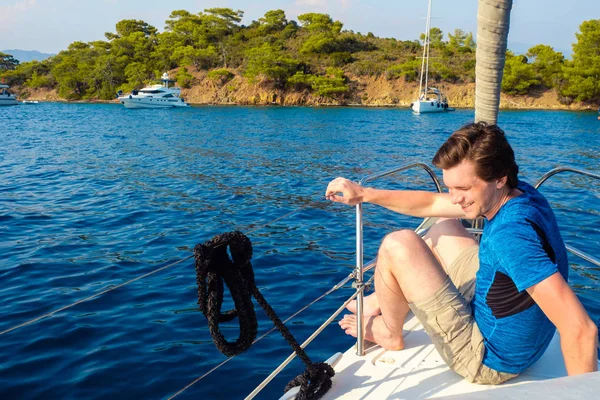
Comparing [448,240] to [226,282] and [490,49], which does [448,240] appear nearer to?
[226,282]

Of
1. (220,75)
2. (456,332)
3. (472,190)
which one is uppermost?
(220,75)

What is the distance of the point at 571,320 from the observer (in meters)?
1.69

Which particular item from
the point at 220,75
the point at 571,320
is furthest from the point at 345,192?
the point at 220,75

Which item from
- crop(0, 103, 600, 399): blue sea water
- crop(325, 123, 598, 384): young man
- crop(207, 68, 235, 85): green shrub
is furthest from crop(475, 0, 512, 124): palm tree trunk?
crop(207, 68, 235, 85): green shrub

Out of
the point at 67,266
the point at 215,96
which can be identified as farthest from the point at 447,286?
the point at 215,96

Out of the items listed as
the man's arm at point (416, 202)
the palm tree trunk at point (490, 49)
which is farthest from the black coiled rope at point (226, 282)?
the palm tree trunk at point (490, 49)

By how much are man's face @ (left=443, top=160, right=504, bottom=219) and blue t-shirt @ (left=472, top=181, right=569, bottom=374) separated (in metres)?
0.06

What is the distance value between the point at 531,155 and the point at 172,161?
12.8m

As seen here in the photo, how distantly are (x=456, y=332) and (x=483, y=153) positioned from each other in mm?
781

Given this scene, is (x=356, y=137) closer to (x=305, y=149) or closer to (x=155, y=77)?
(x=305, y=149)

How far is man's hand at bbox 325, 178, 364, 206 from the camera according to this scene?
8.09ft

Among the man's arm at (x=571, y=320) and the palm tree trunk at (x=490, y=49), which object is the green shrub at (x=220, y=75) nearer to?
the palm tree trunk at (x=490, y=49)

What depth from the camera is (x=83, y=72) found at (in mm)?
73500

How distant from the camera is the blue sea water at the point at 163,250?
156 inches
